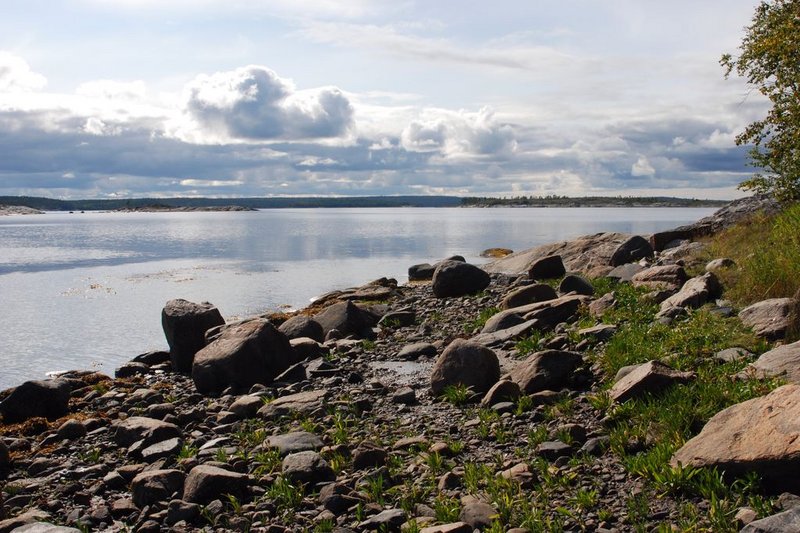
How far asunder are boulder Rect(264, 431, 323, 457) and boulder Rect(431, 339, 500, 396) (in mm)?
2653

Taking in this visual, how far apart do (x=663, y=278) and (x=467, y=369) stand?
27.1 feet

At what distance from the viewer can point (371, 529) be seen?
295 inches

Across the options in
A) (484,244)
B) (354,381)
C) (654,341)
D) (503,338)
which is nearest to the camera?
(654,341)

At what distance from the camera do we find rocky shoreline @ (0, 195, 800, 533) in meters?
7.50

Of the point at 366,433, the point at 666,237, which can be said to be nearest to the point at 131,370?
the point at 366,433

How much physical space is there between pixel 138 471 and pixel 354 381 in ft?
16.7

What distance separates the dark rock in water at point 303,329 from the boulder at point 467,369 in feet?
22.9

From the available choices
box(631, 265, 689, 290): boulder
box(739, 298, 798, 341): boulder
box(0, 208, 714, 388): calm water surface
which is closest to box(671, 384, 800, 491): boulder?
box(739, 298, 798, 341): boulder

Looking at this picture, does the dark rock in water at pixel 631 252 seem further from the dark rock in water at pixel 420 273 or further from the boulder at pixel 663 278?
the dark rock in water at pixel 420 273

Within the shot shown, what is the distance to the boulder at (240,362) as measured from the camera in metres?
14.7

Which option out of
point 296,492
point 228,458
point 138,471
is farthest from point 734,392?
point 138,471

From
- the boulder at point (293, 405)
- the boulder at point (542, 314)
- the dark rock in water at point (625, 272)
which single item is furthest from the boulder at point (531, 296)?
the boulder at point (293, 405)

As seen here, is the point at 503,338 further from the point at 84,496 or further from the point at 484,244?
the point at 484,244

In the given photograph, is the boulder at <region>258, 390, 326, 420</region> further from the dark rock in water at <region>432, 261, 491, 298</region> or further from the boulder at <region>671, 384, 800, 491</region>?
the dark rock in water at <region>432, 261, 491, 298</region>
